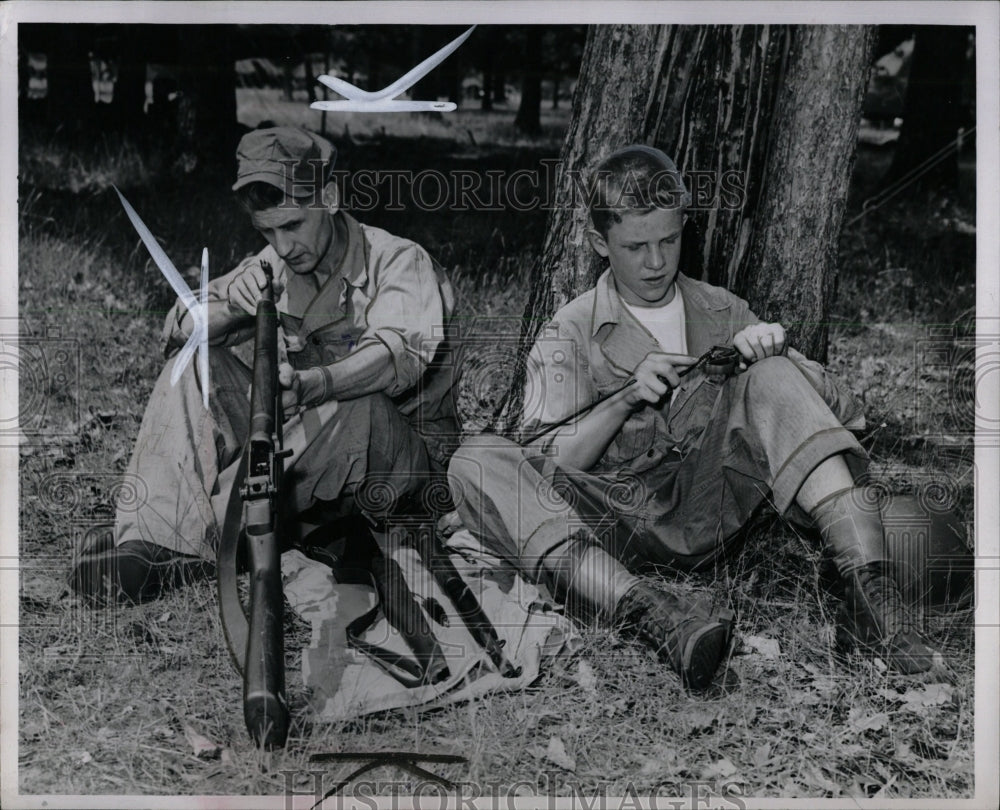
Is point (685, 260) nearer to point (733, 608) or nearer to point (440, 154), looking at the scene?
point (440, 154)

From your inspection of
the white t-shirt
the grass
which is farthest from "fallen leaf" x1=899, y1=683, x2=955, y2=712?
the white t-shirt

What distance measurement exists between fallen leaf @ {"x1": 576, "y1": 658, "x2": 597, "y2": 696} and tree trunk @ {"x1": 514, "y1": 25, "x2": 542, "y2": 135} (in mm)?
2497

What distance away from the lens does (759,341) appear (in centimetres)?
499

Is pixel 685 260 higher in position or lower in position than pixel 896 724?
higher

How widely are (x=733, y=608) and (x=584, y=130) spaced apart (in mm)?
2338

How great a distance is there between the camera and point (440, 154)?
5066 millimetres

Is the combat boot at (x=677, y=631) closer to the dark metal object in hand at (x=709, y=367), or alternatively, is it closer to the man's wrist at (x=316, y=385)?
the dark metal object in hand at (x=709, y=367)

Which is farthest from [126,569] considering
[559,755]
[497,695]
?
[559,755]

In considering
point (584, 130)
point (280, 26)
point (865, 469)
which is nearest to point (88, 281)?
point (280, 26)

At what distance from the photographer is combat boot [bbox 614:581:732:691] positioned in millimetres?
4844

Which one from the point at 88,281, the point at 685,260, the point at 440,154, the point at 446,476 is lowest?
the point at 446,476

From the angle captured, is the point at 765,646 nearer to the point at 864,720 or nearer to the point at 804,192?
the point at 864,720

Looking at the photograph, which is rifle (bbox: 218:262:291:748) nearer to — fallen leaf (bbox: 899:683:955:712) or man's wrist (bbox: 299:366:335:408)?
man's wrist (bbox: 299:366:335:408)

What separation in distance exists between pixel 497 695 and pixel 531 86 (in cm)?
283
